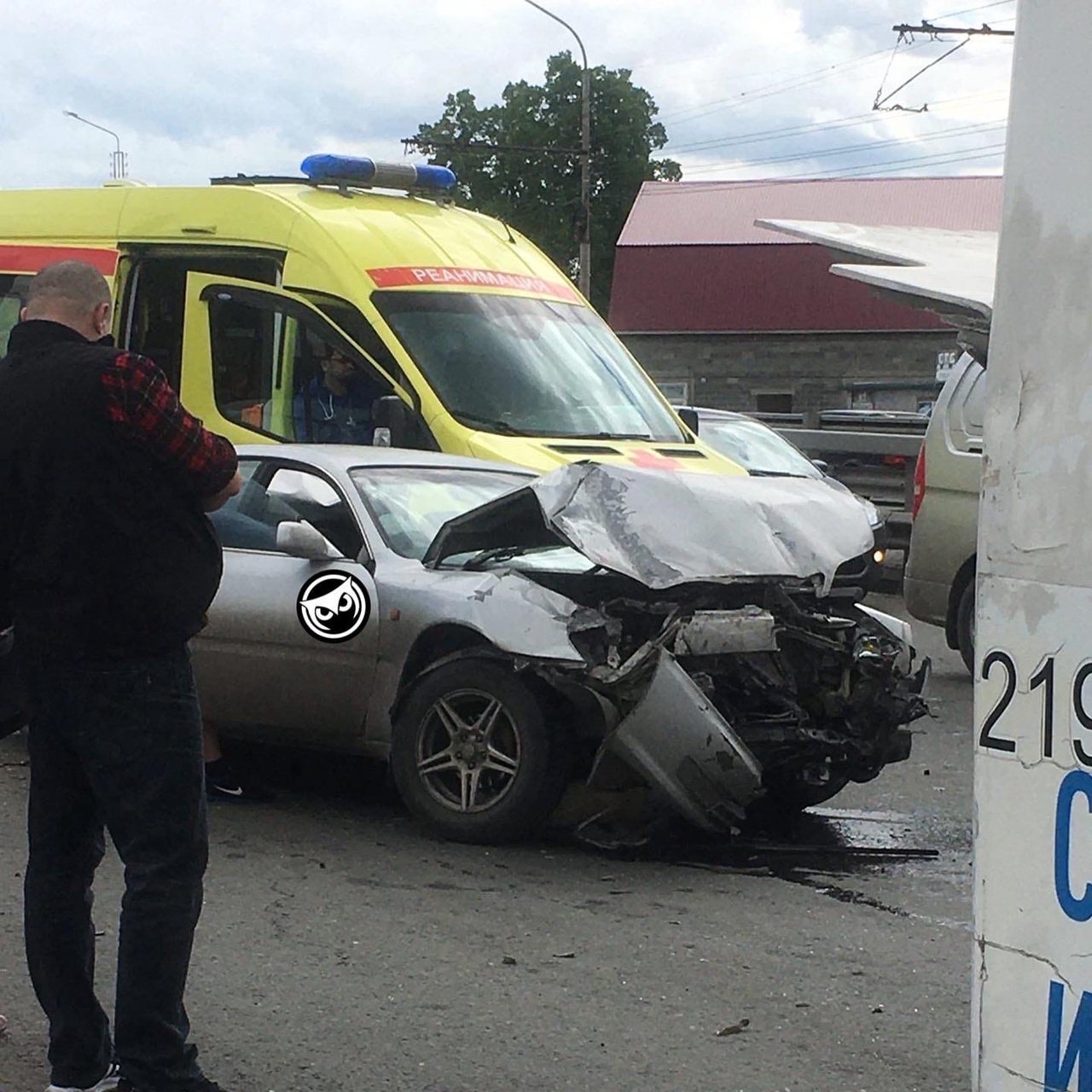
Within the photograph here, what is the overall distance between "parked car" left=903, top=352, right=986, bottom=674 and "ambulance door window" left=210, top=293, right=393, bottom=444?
319 cm

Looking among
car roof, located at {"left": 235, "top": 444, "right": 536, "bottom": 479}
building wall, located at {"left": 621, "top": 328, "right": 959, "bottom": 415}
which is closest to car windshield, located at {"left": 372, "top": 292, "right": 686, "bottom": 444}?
car roof, located at {"left": 235, "top": 444, "right": 536, "bottom": 479}

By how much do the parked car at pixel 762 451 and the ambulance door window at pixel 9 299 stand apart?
499cm

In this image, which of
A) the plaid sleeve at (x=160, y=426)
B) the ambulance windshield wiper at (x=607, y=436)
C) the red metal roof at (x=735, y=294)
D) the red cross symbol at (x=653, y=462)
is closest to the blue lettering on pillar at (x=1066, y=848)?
the plaid sleeve at (x=160, y=426)

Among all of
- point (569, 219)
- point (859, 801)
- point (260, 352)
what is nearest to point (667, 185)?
point (569, 219)

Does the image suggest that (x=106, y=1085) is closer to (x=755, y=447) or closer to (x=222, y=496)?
(x=222, y=496)

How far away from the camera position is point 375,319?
10.8 m

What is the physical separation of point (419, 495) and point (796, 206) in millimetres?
34539

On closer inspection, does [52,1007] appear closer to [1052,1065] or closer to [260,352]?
[1052,1065]

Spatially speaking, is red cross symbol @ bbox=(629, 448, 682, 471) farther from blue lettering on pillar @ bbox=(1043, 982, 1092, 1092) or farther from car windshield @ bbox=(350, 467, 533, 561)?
blue lettering on pillar @ bbox=(1043, 982, 1092, 1092)

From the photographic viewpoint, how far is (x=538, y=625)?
646 centimetres

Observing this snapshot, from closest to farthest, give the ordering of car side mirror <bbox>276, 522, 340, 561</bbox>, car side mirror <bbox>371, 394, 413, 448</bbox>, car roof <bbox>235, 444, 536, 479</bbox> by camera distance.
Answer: car side mirror <bbox>276, 522, 340, 561</bbox>, car roof <bbox>235, 444, 536, 479</bbox>, car side mirror <bbox>371, 394, 413, 448</bbox>

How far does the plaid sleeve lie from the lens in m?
3.87

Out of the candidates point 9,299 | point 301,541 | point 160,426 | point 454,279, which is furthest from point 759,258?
point 160,426

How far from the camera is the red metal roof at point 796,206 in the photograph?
122ft
